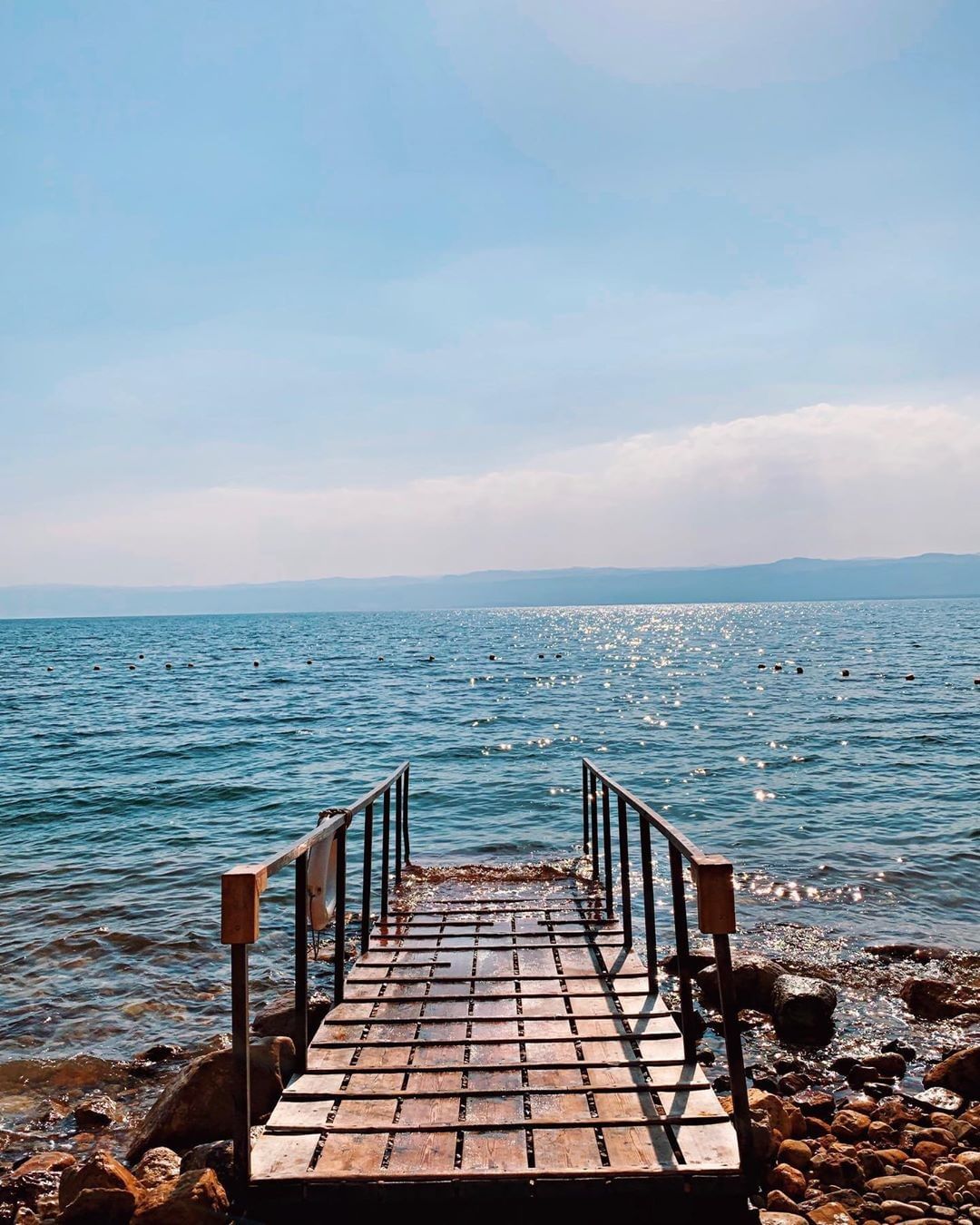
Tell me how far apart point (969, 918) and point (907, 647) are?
56795 mm

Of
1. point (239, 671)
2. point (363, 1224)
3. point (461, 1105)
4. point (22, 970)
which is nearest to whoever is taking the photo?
point (363, 1224)

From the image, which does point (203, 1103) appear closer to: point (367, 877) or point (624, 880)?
point (367, 877)

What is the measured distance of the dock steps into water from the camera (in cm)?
362

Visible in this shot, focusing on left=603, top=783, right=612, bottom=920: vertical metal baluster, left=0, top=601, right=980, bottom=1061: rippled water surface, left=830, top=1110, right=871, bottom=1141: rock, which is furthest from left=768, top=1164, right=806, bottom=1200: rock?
left=0, top=601, right=980, bottom=1061: rippled water surface

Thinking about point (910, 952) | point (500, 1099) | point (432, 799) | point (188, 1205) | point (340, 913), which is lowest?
point (432, 799)

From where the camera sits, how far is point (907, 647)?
61.8m

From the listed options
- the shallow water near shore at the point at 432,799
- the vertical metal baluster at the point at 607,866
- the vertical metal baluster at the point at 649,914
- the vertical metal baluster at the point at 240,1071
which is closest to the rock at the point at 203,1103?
the shallow water near shore at the point at 432,799

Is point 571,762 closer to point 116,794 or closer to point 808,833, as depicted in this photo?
point 808,833

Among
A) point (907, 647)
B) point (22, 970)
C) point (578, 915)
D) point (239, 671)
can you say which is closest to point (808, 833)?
point (578, 915)

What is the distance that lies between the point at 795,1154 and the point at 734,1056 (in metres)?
1.80

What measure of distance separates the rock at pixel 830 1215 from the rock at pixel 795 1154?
0.40 m

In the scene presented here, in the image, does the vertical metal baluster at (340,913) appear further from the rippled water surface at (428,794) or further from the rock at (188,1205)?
the rippled water surface at (428,794)

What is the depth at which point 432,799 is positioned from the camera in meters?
17.5

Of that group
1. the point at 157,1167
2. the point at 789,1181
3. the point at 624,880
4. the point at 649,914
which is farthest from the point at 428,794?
the point at 789,1181
